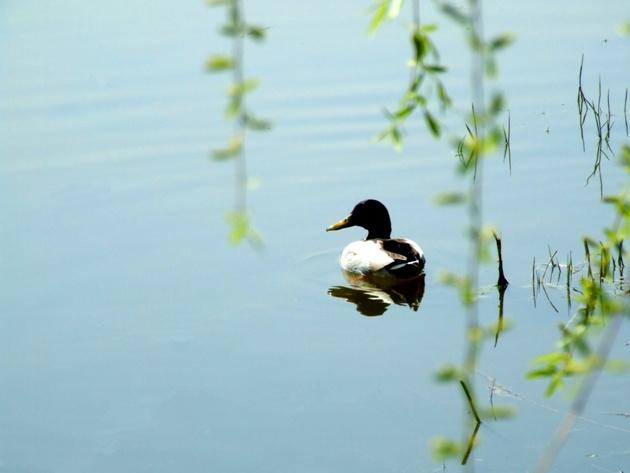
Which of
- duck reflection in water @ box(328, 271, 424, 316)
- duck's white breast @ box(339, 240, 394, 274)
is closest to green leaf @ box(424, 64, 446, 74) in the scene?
duck reflection in water @ box(328, 271, 424, 316)

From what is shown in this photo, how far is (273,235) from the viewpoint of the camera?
32.5 ft

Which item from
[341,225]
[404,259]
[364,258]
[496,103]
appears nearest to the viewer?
[496,103]

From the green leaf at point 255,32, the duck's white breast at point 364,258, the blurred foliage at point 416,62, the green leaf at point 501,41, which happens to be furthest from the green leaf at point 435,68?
the duck's white breast at point 364,258

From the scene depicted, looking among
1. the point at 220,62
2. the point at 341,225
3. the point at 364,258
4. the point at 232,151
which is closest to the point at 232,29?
the point at 220,62

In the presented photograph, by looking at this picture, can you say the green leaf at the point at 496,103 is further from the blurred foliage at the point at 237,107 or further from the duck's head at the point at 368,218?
the duck's head at the point at 368,218

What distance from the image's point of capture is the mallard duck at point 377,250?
952 centimetres

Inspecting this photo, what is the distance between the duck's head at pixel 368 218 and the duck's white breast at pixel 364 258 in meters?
0.23

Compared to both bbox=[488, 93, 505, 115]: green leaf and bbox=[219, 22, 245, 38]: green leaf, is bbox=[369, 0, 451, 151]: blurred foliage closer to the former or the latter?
bbox=[488, 93, 505, 115]: green leaf

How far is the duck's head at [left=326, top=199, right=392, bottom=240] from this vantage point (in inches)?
399

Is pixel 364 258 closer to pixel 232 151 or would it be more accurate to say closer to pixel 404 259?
pixel 404 259

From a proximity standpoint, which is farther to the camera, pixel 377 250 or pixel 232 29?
pixel 377 250

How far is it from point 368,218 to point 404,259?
0.81 meters

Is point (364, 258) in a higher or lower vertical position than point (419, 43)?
lower

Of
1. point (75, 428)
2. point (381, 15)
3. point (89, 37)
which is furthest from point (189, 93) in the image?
point (381, 15)
